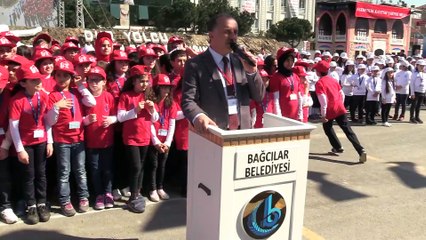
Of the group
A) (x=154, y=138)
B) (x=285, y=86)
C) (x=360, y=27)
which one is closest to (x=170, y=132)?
(x=154, y=138)

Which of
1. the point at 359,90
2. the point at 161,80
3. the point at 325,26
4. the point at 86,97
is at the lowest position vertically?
the point at 359,90

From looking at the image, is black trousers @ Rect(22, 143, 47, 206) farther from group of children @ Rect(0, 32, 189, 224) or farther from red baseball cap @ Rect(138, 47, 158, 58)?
red baseball cap @ Rect(138, 47, 158, 58)

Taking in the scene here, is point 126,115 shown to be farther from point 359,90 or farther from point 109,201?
point 359,90

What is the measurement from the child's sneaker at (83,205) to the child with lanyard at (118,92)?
1.46ft

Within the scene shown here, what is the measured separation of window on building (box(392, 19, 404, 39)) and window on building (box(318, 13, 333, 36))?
9.32 metres

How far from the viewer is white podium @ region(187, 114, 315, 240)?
2.78m

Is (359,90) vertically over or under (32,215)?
over

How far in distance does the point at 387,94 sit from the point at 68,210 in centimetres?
916

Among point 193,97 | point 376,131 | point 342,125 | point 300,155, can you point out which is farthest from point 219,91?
point 376,131

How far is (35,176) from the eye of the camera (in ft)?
15.0

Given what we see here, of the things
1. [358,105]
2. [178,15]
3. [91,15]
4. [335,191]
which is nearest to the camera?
[335,191]

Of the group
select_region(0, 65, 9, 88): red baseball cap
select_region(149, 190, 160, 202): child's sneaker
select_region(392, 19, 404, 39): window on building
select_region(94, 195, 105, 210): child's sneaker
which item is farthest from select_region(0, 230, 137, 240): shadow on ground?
select_region(392, 19, 404, 39): window on building

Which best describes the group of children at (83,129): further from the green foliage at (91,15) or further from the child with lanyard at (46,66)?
the green foliage at (91,15)

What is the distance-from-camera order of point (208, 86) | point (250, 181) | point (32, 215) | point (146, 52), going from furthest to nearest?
A: 1. point (146, 52)
2. point (32, 215)
3. point (208, 86)
4. point (250, 181)
